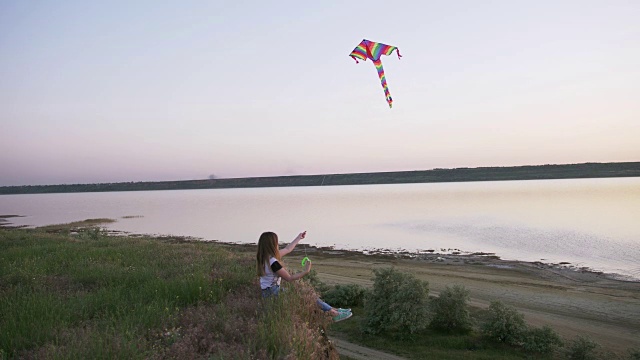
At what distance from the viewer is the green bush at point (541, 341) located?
1126 cm

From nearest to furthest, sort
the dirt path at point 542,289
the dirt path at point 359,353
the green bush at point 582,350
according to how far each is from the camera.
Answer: the green bush at point 582,350, the dirt path at point 359,353, the dirt path at point 542,289

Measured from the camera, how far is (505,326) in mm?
11828

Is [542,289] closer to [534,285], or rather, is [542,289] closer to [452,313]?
[534,285]

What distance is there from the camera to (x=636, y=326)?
1397 centimetres

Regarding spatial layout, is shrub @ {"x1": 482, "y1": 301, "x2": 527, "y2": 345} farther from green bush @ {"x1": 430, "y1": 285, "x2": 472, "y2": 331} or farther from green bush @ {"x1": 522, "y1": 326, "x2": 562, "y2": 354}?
green bush @ {"x1": 430, "y1": 285, "x2": 472, "y2": 331}

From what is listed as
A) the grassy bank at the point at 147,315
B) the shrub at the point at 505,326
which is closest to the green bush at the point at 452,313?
the shrub at the point at 505,326

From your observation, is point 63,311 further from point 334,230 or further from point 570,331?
point 334,230

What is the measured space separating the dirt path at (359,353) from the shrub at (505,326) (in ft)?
9.28

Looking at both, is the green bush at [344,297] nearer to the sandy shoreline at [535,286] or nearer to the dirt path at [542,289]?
the sandy shoreline at [535,286]

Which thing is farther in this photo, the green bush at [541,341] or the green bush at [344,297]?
the green bush at [344,297]

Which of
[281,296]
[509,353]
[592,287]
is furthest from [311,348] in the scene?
[592,287]

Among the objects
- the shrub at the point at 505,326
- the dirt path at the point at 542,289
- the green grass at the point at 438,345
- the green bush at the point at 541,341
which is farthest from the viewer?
the dirt path at the point at 542,289

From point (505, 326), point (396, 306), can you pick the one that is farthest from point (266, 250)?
point (505, 326)

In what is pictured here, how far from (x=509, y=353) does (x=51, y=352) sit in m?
10.3
